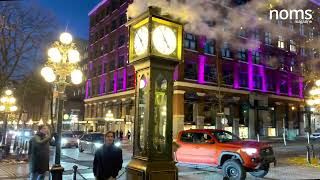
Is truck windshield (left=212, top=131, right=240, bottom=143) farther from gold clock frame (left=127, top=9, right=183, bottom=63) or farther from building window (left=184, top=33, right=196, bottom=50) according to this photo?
building window (left=184, top=33, right=196, bottom=50)

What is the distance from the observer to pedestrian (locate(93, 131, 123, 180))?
675 centimetres

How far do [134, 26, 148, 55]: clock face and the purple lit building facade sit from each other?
29.4 meters

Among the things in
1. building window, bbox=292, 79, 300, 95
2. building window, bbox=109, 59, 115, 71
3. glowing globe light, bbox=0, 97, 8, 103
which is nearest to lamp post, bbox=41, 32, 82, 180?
glowing globe light, bbox=0, 97, 8, 103

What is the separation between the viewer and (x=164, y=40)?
6.66 meters

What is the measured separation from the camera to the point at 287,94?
5459 cm

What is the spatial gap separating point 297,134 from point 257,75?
14096 millimetres

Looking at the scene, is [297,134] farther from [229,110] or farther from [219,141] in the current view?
[219,141]

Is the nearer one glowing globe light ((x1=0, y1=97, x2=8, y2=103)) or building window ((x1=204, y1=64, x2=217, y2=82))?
glowing globe light ((x1=0, y1=97, x2=8, y2=103))

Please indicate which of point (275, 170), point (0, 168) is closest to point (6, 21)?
point (0, 168)

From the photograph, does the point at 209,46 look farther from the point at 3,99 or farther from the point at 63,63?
the point at 63,63

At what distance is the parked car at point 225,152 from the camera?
1232 cm

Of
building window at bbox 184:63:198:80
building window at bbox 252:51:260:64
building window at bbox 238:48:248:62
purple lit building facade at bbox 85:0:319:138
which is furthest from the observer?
building window at bbox 252:51:260:64

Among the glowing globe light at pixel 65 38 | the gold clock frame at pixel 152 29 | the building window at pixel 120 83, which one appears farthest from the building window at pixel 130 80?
the gold clock frame at pixel 152 29

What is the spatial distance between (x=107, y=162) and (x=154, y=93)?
1647 mm
